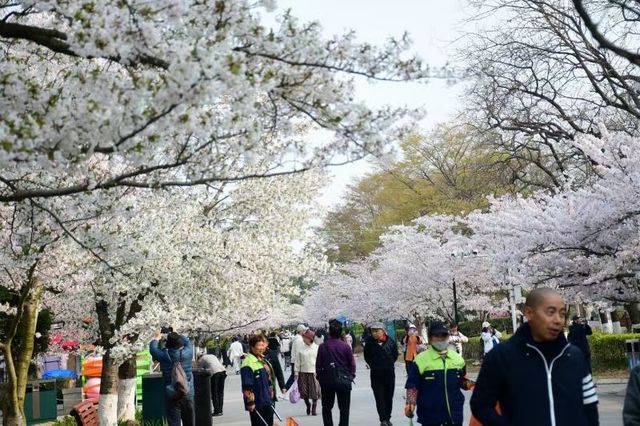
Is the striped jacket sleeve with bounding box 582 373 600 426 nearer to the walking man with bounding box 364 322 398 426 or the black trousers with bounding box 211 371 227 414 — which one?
the walking man with bounding box 364 322 398 426

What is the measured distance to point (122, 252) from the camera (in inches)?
437

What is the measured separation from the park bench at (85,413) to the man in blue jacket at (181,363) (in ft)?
3.73

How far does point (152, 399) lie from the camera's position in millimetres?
18906

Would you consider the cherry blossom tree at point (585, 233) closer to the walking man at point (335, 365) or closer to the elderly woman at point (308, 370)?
the elderly woman at point (308, 370)

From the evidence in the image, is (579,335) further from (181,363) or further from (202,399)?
(181,363)

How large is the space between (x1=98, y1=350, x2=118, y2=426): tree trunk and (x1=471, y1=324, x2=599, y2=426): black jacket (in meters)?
13.2

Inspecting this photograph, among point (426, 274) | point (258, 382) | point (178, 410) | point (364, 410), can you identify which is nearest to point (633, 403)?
point (258, 382)

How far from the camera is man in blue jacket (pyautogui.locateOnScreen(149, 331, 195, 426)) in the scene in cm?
1418

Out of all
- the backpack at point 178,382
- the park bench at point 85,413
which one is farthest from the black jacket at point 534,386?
the park bench at point 85,413

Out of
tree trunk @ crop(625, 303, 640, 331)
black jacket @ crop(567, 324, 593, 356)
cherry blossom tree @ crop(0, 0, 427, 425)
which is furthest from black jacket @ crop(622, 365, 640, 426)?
tree trunk @ crop(625, 303, 640, 331)

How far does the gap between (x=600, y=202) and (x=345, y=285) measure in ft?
154

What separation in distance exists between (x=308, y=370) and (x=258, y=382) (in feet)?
26.2

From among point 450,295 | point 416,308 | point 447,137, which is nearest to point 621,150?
point 450,295

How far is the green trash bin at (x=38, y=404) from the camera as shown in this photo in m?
22.2
